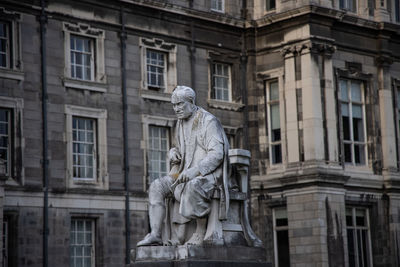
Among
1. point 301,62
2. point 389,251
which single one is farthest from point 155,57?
point 389,251

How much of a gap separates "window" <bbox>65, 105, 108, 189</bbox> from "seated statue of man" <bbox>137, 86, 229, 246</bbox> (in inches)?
644

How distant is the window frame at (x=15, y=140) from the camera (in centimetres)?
2967

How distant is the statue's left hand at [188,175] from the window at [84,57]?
17.4 meters

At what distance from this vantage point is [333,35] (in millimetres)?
36406

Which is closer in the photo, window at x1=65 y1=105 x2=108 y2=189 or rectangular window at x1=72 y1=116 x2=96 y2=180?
window at x1=65 y1=105 x2=108 y2=189

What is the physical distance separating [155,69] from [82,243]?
21.7 ft

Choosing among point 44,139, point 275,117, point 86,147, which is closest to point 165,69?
point 86,147

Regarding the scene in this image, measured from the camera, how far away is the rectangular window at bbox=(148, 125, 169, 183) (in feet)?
109

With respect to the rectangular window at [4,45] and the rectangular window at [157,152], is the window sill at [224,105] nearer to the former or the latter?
the rectangular window at [157,152]

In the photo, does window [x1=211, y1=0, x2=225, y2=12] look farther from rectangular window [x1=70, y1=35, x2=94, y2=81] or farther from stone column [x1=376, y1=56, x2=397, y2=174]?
stone column [x1=376, y1=56, x2=397, y2=174]

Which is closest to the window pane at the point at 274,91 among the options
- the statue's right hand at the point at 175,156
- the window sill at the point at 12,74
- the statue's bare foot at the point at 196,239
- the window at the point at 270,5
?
the window at the point at 270,5

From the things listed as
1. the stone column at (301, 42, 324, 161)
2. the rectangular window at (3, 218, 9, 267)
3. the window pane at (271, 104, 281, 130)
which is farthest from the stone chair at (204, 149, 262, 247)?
the window pane at (271, 104, 281, 130)

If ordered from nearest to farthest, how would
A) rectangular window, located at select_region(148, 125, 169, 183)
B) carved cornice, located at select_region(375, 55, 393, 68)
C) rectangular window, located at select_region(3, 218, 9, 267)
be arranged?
rectangular window, located at select_region(3, 218, 9, 267), rectangular window, located at select_region(148, 125, 169, 183), carved cornice, located at select_region(375, 55, 393, 68)

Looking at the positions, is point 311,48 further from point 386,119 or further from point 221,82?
point 386,119
